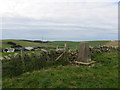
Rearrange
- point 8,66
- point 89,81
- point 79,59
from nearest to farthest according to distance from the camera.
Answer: point 89,81 < point 8,66 < point 79,59

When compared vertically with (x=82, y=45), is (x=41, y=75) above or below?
below

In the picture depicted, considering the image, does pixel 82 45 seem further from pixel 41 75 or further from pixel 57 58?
pixel 41 75

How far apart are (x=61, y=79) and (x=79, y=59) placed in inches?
186

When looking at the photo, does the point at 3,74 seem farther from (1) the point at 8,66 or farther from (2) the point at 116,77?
(2) the point at 116,77

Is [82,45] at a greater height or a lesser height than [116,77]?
greater

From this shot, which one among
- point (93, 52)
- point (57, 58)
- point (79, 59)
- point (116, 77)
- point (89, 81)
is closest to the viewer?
point (89, 81)

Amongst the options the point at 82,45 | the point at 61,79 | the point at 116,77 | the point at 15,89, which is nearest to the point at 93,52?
the point at 82,45

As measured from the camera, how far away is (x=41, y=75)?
22.9 ft

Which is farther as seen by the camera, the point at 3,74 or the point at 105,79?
the point at 3,74

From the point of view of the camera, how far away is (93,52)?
541 inches

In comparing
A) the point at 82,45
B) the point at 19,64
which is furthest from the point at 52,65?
the point at 82,45

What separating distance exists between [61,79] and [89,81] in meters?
1.18

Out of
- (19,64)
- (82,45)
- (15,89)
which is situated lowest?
(15,89)

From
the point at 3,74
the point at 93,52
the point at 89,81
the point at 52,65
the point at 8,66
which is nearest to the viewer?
the point at 89,81
